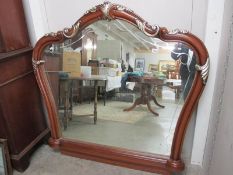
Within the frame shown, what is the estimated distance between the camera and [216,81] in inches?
30.6

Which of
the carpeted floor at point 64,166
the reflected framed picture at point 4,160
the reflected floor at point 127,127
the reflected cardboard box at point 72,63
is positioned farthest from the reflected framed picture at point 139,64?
the reflected framed picture at point 4,160

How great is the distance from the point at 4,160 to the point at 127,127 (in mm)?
535

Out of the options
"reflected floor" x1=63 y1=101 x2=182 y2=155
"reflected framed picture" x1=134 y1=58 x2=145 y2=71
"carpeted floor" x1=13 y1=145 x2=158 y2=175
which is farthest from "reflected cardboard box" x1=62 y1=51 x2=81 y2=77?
"carpeted floor" x1=13 y1=145 x2=158 y2=175

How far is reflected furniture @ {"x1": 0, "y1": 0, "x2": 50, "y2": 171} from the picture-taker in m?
0.89

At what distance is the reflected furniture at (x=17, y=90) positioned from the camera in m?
0.89

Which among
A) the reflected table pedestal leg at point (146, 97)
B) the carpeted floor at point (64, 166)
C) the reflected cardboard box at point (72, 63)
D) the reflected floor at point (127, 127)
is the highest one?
the reflected cardboard box at point (72, 63)

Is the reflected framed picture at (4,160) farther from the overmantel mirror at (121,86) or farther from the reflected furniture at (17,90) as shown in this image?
the overmantel mirror at (121,86)

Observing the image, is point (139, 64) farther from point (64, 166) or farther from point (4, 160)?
point (4, 160)

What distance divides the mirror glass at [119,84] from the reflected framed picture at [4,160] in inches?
9.7

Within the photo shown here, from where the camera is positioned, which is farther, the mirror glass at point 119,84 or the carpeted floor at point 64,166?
the carpeted floor at point 64,166

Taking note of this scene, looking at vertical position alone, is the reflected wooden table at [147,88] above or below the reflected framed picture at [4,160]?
above

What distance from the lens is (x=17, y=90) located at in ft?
3.10

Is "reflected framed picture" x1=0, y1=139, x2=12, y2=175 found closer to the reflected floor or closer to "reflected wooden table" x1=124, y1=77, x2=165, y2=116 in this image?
the reflected floor

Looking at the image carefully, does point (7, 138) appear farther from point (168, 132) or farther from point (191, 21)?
point (191, 21)
